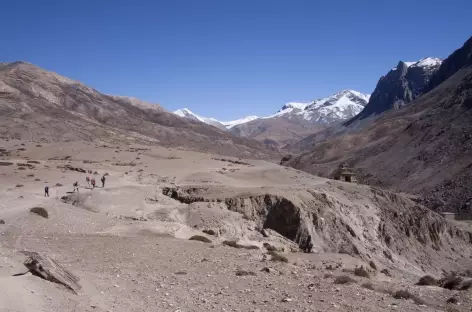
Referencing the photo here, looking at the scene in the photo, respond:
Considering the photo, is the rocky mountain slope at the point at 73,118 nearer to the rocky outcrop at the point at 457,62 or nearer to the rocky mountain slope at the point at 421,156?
the rocky mountain slope at the point at 421,156

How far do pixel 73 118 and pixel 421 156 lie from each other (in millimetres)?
86944

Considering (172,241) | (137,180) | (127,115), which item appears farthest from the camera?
(127,115)

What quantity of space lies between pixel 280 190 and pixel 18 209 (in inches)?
718

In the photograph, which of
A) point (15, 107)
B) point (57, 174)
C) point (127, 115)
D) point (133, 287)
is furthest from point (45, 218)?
point (127, 115)

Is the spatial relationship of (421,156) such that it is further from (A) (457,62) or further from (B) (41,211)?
(A) (457,62)

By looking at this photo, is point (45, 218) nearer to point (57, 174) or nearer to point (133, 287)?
point (133, 287)

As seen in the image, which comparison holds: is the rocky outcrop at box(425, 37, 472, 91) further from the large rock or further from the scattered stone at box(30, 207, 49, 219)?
the large rock

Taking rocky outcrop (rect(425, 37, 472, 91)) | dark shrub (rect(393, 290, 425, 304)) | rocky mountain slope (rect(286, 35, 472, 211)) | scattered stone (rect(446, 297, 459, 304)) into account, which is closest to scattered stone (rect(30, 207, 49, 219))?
dark shrub (rect(393, 290, 425, 304))

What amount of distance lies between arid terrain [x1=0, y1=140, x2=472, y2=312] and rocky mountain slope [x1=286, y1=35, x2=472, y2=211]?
16.7 m

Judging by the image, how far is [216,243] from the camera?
64.3 ft

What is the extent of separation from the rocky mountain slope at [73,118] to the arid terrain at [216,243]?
50.4m

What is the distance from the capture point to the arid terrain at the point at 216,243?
1081 cm

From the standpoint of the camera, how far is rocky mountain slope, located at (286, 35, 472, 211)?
212 feet

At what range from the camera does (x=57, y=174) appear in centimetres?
4072
